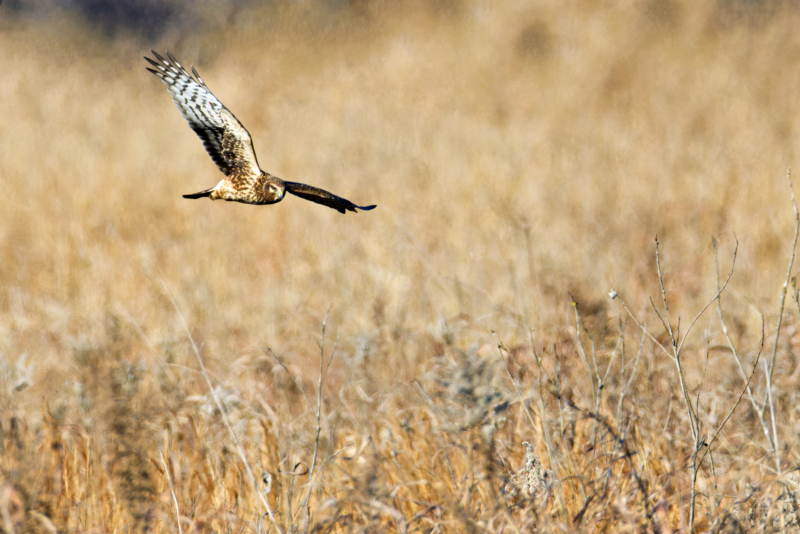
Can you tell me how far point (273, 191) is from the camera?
80 centimetres

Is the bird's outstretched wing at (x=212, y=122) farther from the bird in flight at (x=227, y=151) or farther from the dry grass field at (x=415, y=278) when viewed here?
the dry grass field at (x=415, y=278)

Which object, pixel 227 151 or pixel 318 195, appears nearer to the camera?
pixel 318 195

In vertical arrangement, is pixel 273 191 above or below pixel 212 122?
below

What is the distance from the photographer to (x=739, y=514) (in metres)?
1.88

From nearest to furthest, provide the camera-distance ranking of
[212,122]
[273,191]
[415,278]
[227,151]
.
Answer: [273,191] → [227,151] → [212,122] → [415,278]

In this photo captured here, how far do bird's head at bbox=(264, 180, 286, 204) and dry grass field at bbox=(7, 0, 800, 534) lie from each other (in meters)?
0.47

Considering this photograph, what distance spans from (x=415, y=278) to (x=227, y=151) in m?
4.37

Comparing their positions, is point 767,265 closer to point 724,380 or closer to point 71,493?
point 724,380

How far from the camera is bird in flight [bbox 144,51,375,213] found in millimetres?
810

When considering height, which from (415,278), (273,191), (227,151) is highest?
(415,278)

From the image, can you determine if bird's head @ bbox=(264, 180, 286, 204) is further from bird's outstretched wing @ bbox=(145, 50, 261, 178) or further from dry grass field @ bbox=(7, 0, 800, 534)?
dry grass field @ bbox=(7, 0, 800, 534)

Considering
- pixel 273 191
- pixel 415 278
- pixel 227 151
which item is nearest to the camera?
pixel 273 191

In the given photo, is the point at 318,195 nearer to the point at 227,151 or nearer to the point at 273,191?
the point at 273,191

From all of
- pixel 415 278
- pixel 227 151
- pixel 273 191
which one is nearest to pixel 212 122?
pixel 227 151
